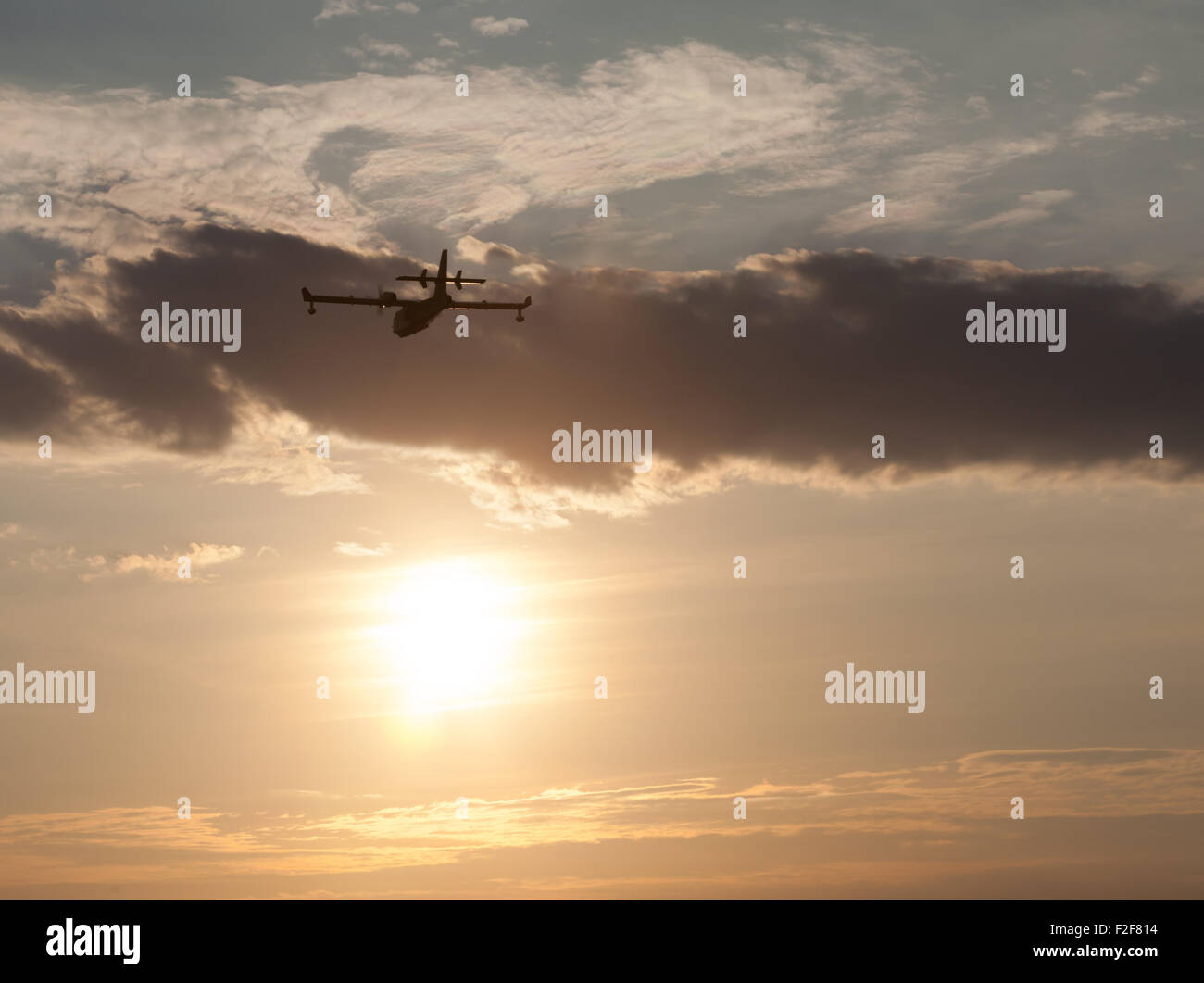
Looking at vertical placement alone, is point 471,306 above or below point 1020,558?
above

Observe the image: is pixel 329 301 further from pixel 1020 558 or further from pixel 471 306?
pixel 1020 558

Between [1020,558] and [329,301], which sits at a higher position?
[329,301]

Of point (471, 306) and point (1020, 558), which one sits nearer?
point (1020, 558)

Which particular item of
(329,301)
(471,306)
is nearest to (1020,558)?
(471,306)
